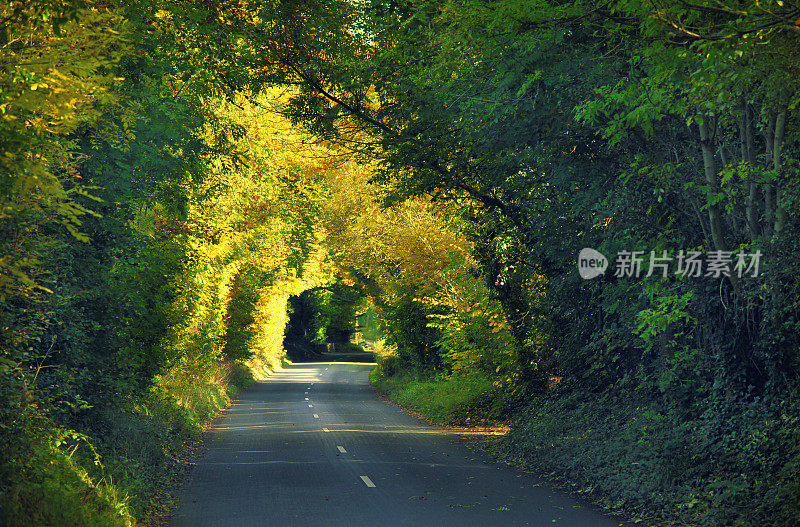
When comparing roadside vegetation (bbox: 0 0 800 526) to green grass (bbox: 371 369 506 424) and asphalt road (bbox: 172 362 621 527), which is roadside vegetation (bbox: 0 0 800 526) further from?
green grass (bbox: 371 369 506 424)

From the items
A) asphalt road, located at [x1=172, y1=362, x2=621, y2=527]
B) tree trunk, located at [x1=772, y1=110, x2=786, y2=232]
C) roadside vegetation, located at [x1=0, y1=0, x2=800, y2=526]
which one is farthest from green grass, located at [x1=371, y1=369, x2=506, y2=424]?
tree trunk, located at [x1=772, y1=110, x2=786, y2=232]

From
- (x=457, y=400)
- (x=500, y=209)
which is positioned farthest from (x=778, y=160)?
(x=457, y=400)

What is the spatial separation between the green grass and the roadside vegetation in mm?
1121

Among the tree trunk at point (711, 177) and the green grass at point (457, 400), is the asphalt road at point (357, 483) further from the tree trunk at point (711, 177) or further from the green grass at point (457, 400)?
the tree trunk at point (711, 177)

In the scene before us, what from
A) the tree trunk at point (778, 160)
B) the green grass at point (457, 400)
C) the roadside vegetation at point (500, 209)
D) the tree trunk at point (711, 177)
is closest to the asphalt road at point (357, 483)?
the roadside vegetation at point (500, 209)

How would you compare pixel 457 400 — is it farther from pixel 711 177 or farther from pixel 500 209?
pixel 711 177

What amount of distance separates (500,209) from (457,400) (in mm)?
9256

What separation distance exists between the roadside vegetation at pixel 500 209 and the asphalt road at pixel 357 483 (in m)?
0.93

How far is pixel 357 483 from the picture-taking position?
44.9 ft

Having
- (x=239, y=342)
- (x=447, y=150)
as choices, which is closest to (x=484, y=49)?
(x=447, y=150)

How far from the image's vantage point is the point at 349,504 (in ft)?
38.6

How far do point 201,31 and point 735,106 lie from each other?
9.75 m

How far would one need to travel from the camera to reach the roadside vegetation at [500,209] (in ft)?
28.3

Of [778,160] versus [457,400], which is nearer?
[778,160]
